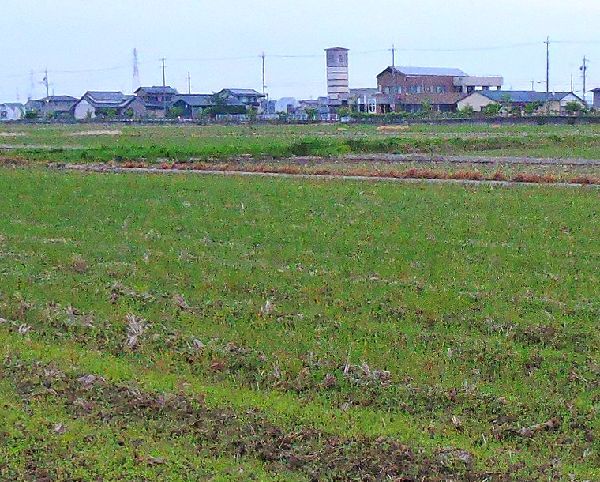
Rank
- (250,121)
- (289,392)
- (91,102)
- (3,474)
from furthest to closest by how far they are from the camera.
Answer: (91,102) < (250,121) < (289,392) < (3,474)

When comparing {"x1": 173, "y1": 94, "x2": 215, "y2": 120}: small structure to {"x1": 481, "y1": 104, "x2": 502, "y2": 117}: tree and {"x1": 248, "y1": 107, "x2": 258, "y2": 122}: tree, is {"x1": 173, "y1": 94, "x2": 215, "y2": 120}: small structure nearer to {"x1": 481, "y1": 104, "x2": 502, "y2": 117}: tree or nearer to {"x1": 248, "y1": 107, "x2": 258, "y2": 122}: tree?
{"x1": 248, "y1": 107, "x2": 258, "y2": 122}: tree

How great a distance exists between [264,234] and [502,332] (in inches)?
248

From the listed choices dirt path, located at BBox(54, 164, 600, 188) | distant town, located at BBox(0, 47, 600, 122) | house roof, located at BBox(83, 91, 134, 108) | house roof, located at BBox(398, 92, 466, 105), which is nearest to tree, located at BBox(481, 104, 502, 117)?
distant town, located at BBox(0, 47, 600, 122)

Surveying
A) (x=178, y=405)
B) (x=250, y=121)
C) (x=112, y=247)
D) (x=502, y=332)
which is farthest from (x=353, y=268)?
(x=250, y=121)

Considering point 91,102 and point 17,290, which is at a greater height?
point 91,102

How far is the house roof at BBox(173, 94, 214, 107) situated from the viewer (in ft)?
392

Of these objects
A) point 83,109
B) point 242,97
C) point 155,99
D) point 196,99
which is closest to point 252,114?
point 242,97

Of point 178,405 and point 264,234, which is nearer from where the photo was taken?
point 178,405

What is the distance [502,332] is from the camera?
8.88 metres

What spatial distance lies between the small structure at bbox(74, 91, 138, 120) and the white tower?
85.1 feet

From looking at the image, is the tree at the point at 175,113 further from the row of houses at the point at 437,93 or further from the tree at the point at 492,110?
the tree at the point at 492,110

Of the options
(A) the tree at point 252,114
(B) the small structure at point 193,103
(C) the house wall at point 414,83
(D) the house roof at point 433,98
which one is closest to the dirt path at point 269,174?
(A) the tree at point 252,114

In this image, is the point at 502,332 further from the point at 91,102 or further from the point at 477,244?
the point at 91,102

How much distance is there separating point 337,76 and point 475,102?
2311 cm
